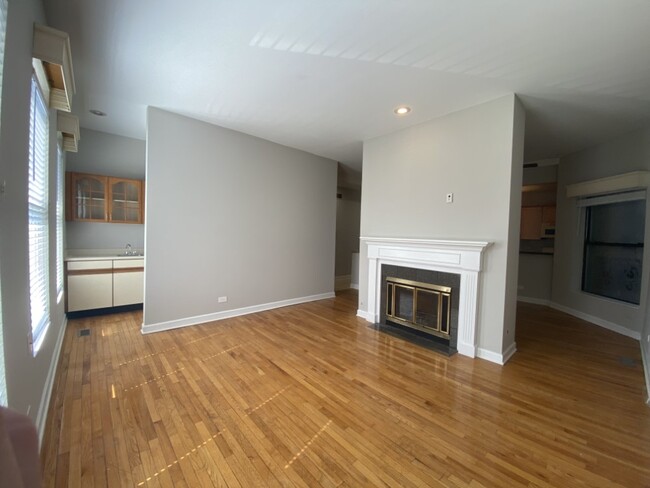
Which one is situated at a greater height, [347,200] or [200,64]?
[200,64]

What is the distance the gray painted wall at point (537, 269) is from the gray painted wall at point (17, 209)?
699 centimetres

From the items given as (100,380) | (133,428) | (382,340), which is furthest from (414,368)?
(100,380)

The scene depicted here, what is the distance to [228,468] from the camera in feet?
4.81

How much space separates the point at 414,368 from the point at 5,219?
3071 mm

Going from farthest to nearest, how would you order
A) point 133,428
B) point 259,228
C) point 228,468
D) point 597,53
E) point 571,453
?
point 259,228
point 597,53
point 133,428
point 571,453
point 228,468

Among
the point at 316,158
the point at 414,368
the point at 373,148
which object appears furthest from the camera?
the point at 316,158

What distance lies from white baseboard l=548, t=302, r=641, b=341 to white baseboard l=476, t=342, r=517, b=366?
218 centimetres

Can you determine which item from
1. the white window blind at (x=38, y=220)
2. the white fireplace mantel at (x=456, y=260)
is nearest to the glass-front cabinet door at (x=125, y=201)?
the white window blind at (x=38, y=220)

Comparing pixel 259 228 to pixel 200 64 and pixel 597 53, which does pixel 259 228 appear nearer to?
pixel 200 64

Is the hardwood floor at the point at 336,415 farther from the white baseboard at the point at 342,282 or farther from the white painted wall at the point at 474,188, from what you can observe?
the white baseboard at the point at 342,282

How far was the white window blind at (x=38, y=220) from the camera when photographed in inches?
70.7

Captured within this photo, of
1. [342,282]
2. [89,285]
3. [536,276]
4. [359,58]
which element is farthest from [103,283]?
[536,276]

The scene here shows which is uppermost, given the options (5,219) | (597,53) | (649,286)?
(597,53)

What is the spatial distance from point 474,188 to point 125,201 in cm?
515
